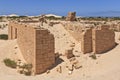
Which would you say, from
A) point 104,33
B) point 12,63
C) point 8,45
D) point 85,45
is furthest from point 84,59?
point 8,45

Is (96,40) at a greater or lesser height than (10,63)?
greater

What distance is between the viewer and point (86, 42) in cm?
1446

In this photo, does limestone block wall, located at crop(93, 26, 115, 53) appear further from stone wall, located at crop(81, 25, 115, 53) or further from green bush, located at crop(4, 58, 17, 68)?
green bush, located at crop(4, 58, 17, 68)

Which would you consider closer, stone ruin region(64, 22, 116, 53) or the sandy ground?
the sandy ground

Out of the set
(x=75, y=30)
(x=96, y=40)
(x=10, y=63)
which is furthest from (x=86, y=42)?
(x=10, y=63)

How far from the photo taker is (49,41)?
1298 cm

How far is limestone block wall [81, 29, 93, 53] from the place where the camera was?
14.4 metres

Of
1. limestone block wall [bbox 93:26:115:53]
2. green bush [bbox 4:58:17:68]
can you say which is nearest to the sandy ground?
green bush [bbox 4:58:17:68]

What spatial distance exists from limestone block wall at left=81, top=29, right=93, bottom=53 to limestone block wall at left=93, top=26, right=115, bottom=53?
0.27 m

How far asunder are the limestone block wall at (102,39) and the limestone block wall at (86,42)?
0.89 feet

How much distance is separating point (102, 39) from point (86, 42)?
94 cm

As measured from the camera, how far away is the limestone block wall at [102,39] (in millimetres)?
14477

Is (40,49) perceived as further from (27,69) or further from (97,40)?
(97,40)

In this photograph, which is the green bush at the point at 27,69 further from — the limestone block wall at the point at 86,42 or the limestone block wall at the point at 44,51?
the limestone block wall at the point at 86,42
